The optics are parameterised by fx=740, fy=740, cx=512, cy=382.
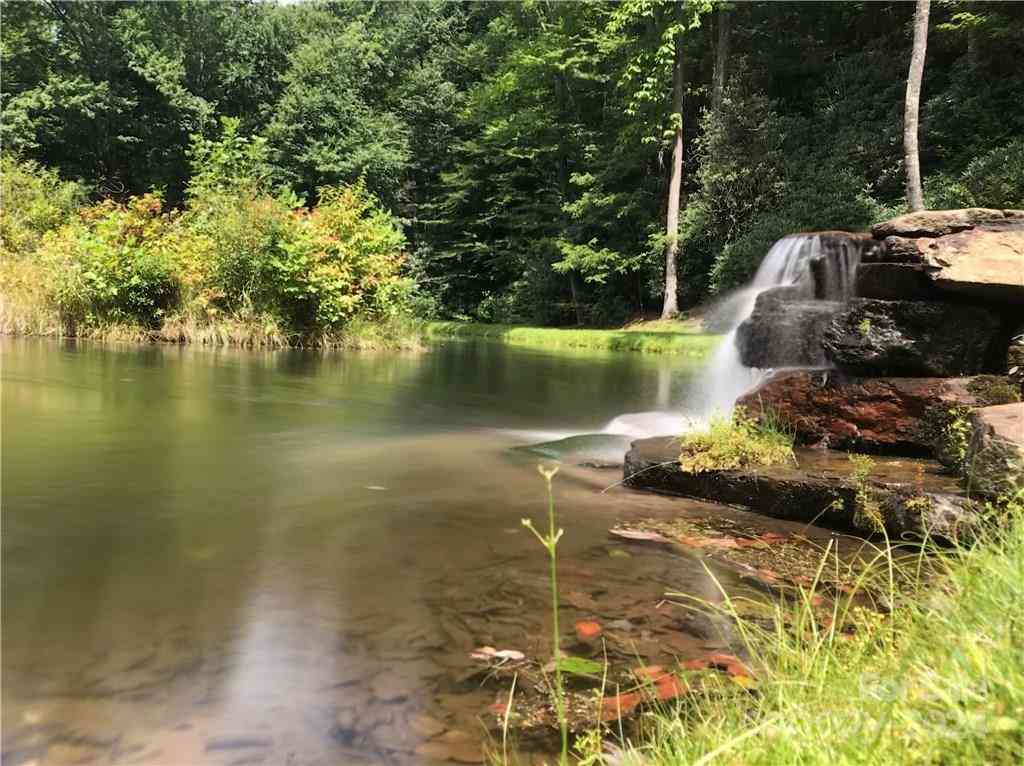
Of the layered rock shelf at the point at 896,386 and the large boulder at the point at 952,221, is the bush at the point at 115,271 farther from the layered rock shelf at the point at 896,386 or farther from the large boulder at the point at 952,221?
the large boulder at the point at 952,221

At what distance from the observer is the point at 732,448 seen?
5242mm

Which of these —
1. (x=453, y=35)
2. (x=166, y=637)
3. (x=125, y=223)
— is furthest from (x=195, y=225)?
(x=453, y=35)

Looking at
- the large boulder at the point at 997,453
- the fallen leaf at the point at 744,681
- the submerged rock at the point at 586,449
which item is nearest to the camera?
the fallen leaf at the point at 744,681

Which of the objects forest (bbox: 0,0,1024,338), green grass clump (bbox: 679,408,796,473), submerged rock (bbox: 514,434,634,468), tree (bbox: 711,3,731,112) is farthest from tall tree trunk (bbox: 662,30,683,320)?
green grass clump (bbox: 679,408,796,473)

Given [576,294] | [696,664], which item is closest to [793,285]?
[696,664]

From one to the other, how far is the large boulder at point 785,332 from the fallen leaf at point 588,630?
563cm

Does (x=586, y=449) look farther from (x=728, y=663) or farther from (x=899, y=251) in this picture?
(x=728, y=663)

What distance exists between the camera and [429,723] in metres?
2.15

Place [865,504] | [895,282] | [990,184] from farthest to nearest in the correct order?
[990,184]
[895,282]
[865,504]

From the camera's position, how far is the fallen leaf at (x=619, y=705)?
2.16 meters

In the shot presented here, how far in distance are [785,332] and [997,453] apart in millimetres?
4452

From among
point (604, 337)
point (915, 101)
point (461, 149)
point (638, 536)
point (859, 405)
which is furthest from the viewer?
point (461, 149)

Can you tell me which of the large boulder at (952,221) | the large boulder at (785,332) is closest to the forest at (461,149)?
the large boulder at (785,332)

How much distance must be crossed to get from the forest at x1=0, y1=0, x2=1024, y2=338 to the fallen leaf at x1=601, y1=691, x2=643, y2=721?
1437 cm
